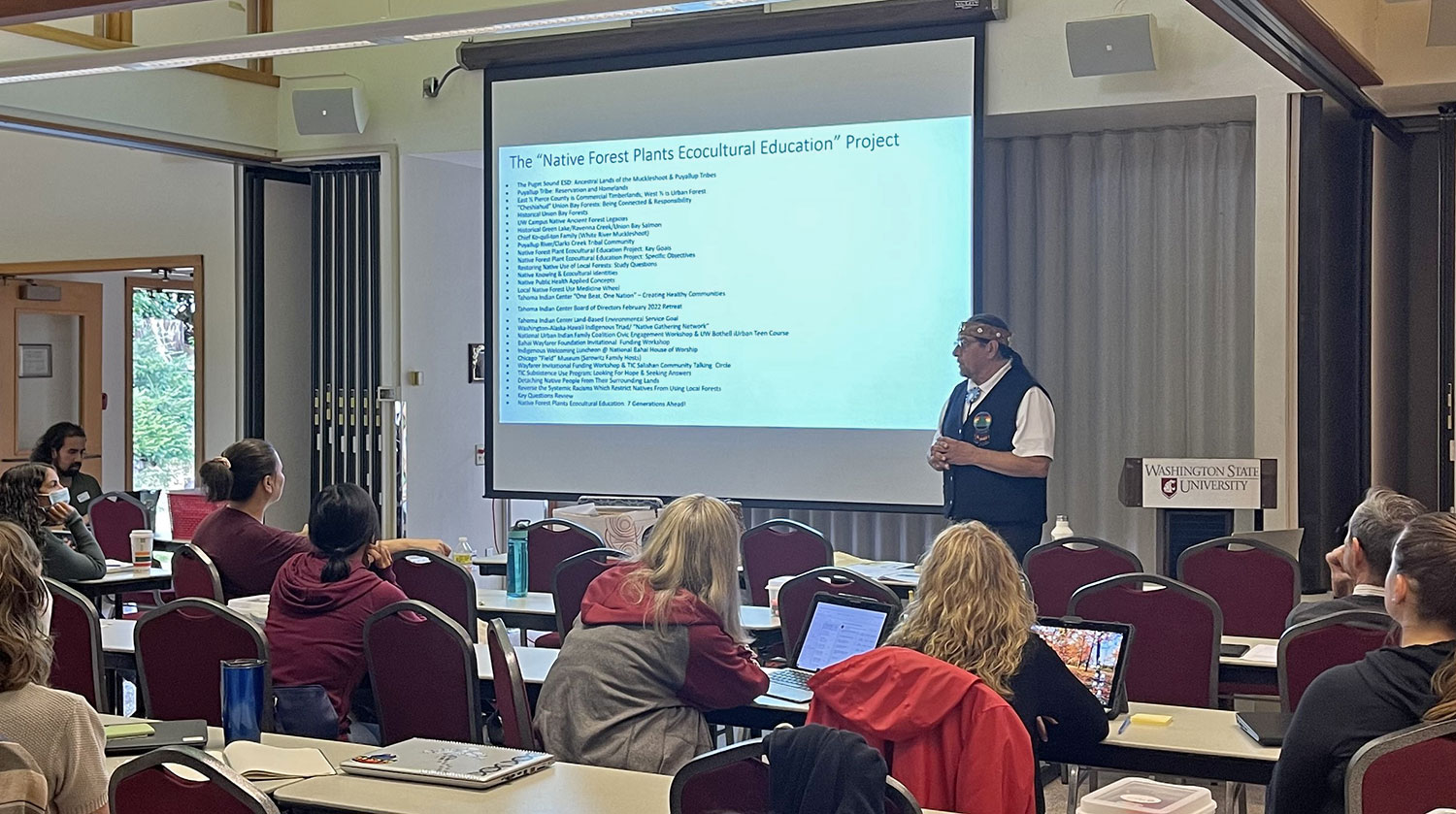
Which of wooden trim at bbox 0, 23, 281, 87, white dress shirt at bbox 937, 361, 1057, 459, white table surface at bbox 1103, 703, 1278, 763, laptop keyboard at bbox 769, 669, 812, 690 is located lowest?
white table surface at bbox 1103, 703, 1278, 763

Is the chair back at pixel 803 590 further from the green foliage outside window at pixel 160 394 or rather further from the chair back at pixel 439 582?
the green foliage outside window at pixel 160 394

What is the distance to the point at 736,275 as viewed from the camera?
25.4 feet

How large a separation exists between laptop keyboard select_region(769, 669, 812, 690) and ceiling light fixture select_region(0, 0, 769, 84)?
6.06ft

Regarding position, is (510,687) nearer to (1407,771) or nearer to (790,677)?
(790,677)

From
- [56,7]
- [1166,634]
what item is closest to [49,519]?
[56,7]

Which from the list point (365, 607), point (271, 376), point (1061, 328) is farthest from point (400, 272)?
point (365, 607)

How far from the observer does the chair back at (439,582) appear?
4914mm

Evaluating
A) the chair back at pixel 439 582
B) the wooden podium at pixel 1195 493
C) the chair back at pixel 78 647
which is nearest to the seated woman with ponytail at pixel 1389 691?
the chair back at pixel 439 582

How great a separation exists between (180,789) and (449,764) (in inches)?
28.4

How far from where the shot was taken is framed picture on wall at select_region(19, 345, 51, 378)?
10594mm

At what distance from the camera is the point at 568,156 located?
27.0ft

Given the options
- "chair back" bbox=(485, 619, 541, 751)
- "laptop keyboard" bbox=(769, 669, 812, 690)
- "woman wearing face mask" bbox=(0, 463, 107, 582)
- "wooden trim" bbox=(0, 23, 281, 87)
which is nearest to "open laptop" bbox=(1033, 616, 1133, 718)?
"laptop keyboard" bbox=(769, 669, 812, 690)

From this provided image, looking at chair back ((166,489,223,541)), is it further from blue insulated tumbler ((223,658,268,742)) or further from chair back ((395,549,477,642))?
blue insulated tumbler ((223,658,268,742))

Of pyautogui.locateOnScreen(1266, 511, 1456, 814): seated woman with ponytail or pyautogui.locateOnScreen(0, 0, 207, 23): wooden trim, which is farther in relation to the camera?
pyautogui.locateOnScreen(0, 0, 207, 23): wooden trim
